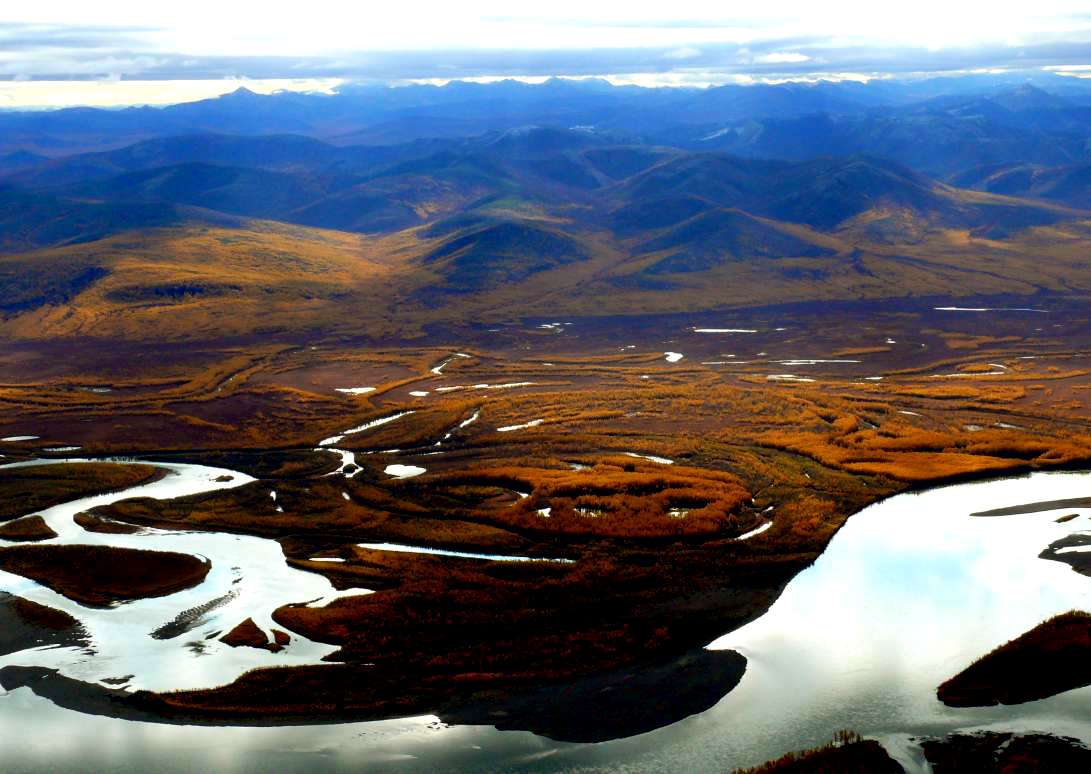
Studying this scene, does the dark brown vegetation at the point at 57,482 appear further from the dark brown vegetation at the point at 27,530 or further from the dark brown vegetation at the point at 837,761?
the dark brown vegetation at the point at 837,761

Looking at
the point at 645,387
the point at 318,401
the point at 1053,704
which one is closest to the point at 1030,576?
the point at 1053,704

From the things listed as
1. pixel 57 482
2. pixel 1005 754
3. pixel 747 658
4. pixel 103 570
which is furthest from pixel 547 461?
pixel 1005 754

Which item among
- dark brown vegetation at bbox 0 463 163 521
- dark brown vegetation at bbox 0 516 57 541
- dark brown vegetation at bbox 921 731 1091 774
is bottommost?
dark brown vegetation at bbox 0 463 163 521

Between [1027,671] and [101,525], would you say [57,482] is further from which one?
[1027,671]

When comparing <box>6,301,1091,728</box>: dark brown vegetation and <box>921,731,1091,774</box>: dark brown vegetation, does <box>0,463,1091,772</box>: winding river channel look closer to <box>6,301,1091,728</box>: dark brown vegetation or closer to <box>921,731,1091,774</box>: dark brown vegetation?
<box>921,731,1091,774</box>: dark brown vegetation

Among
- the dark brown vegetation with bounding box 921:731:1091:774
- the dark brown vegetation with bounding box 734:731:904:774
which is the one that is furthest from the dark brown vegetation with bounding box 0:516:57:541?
the dark brown vegetation with bounding box 921:731:1091:774

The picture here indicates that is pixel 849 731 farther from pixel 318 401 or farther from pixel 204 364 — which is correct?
pixel 204 364
